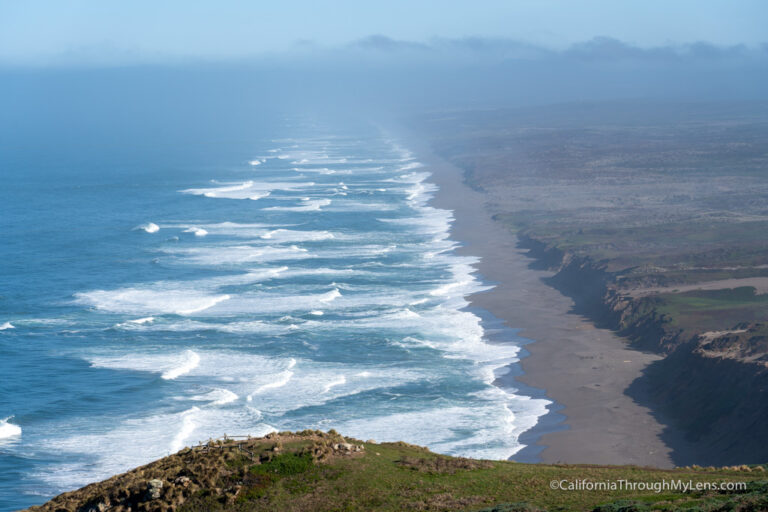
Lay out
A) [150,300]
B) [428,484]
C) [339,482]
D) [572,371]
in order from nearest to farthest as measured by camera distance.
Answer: [339,482], [428,484], [572,371], [150,300]

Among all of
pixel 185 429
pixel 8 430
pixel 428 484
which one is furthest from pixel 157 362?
pixel 428 484

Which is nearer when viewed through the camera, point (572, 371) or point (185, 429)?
point (185, 429)

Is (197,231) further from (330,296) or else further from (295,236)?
(330,296)

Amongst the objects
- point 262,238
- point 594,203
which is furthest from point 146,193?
point 594,203

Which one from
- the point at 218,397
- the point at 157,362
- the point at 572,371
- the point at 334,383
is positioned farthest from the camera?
the point at 157,362

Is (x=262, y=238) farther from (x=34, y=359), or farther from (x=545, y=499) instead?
(x=545, y=499)

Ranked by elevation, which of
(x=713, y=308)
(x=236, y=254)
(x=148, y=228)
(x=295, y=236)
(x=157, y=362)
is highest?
(x=148, y=228)

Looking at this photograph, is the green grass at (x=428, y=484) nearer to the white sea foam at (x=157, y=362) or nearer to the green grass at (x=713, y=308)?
the white sea foam at (x=157, y=362)
